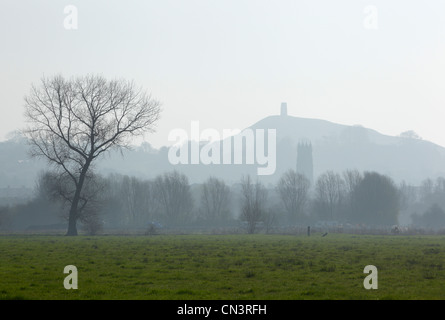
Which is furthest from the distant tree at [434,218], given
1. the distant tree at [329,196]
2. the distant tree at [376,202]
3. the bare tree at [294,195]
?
the bare tree at [294,195]

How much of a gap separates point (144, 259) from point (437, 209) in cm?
9673

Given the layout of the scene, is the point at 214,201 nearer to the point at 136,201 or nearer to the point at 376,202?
the point at 136,201

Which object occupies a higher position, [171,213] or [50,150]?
[50,150]

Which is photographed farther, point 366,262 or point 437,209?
point 437,209

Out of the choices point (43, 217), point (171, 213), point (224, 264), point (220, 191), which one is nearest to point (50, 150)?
point (224, 264)

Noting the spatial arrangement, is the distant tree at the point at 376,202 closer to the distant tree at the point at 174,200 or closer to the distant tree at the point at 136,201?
the distant tree at the point at 174,200

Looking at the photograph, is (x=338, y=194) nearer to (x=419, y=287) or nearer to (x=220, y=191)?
(x=220, y=191)

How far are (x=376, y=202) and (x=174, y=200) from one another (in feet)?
157

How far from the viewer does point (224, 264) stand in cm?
2067

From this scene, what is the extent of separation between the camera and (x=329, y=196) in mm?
132625

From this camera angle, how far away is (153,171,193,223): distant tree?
116306 mm

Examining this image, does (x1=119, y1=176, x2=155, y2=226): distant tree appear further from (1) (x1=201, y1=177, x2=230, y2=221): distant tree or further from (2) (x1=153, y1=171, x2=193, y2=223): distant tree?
(1) (x1=201, y1=177, x2=230, y2=221): distant tree

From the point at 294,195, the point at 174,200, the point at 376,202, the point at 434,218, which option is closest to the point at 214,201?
the point at 174,200
